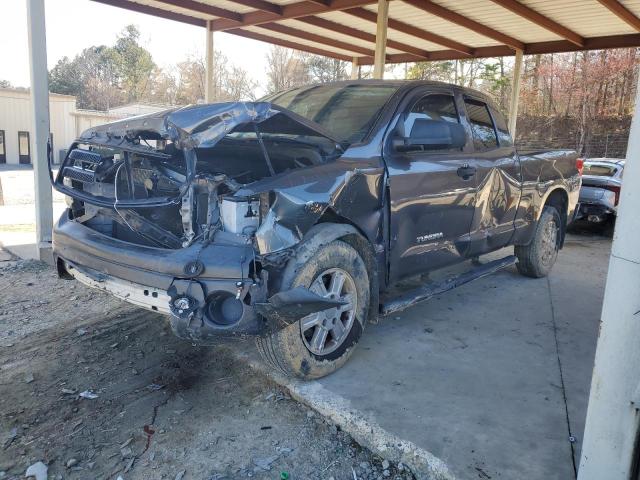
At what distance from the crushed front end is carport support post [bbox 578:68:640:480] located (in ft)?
4.50

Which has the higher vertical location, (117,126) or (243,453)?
(117,126)

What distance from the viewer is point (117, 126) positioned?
322cm

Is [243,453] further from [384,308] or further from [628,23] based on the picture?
[628,23]

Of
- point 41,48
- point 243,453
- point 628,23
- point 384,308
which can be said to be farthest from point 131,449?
point 628,23

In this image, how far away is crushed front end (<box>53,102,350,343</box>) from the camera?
9.00ft

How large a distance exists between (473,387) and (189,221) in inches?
80.8

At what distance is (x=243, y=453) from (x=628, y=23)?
9.91m

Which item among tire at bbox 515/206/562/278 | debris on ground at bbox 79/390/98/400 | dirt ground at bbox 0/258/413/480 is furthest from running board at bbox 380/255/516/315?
debris on ground at bbox 79/390/98/400

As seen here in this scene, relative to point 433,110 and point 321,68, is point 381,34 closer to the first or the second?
point 433,110

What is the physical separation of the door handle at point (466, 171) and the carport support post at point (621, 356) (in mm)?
2280

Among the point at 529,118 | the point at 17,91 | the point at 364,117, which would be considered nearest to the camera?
the point at 364,117

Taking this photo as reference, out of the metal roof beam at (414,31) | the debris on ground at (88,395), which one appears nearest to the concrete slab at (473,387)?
the debris on ground at (88,395)

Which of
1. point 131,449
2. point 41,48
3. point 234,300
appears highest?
point 41,48

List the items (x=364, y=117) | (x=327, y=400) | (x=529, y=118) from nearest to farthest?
(x=327, y=400), (x=364, y=117), (x=529, y=118)
